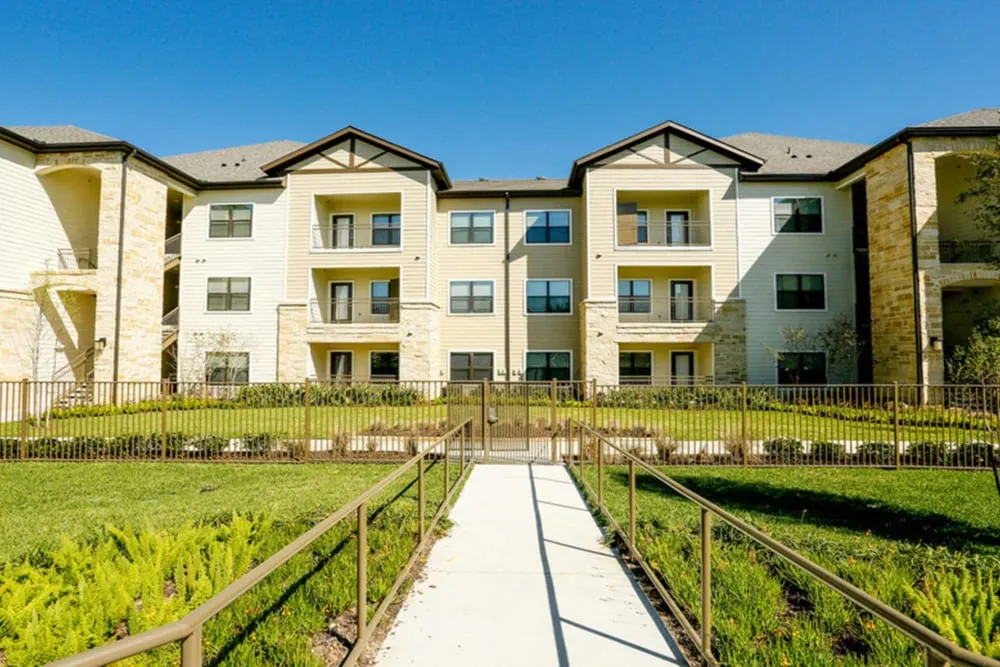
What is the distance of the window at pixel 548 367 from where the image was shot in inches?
966

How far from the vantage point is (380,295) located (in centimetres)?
2564

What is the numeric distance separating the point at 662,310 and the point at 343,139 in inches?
640

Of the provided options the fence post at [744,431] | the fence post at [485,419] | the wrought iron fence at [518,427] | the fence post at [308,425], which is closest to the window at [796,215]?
the wrought iron fence at [518,427]

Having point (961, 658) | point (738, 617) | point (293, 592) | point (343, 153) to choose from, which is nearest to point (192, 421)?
point (293, 592)

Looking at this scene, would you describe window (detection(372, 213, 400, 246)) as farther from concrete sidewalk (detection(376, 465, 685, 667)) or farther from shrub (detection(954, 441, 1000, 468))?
shrub (detection(954, 441, 1000, 468))

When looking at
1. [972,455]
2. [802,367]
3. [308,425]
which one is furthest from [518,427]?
[802,367]

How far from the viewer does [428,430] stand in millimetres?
12547

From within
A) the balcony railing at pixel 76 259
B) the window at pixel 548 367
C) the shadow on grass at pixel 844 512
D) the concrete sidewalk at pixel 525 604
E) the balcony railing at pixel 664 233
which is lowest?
the shadow on grass at pixel 844 512

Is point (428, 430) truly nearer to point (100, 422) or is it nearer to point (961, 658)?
point (100, 422)

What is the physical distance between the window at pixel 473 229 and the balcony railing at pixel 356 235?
9.01ft

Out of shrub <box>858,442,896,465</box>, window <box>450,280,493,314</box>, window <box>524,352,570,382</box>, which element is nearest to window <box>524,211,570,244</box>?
window <box>450,280,493,314</box>

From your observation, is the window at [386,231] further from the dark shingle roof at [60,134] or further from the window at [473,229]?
the dark shingle roof at [60,134]

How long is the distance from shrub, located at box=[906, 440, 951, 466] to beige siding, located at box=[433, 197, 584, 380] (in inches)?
560

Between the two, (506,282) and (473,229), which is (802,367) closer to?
(506,282)
